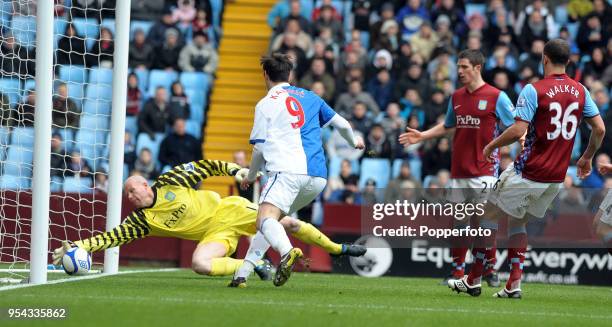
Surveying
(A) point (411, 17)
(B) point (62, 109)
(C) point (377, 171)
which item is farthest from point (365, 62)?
(B) point (62, 109)

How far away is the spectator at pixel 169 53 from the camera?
72.7 ft

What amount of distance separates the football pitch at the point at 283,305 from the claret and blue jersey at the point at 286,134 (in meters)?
1.16

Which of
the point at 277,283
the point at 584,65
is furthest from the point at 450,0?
the point at 277,283

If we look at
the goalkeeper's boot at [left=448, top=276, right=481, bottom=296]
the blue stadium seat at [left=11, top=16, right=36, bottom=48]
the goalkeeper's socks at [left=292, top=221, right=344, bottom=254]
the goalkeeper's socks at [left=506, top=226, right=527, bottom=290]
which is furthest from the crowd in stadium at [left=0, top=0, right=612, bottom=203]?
the goalkeeper's socks at [left=506, top=226, right=527, bottom=290]

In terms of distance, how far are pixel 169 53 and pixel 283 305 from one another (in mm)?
13554

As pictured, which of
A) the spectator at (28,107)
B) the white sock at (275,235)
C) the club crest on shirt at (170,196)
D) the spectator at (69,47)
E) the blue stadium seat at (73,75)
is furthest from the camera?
the blue stadium seat at (73,75)

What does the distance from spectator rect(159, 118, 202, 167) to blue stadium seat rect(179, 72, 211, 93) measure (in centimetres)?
215

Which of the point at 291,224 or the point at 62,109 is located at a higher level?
the point at 62,109

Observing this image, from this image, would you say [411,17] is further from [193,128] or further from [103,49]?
[103,49]

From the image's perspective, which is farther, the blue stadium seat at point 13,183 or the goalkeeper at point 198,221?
the blue stadium seat at point 13,183

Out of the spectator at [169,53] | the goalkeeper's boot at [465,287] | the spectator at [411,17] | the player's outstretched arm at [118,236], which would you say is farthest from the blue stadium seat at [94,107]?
the goalkeeper's boot at [465,287]

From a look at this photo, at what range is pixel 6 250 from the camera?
15492 millimetres

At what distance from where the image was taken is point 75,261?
11148 mm

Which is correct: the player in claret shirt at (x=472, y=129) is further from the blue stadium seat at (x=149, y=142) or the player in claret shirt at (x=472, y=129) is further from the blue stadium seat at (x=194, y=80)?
Answer: the blue stadium seat at (x=194, y=80)
